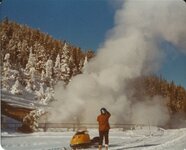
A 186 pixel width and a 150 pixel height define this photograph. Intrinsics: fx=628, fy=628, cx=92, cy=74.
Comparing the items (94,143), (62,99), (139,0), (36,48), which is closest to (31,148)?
(94,143)

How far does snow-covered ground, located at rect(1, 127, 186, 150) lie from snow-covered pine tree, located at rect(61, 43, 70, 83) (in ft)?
6.26

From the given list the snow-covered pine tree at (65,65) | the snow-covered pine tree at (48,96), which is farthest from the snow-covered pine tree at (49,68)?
the snow-covered pine tree at (48,96)

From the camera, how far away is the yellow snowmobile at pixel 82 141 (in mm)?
18250

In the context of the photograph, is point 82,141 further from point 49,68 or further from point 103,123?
point 49,68

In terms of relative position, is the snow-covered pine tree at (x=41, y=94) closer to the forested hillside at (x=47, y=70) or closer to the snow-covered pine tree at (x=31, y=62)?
the forested hillside at (x=47, y=70)

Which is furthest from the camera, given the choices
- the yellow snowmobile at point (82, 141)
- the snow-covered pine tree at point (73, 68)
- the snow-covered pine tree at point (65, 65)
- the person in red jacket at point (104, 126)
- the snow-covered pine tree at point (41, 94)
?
the snow-covered pine tree at point (73, 68)

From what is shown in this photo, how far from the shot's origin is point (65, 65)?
21.3 meters

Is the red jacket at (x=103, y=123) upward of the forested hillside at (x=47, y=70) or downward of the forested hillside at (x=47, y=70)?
downward

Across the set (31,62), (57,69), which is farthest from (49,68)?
(31,62)

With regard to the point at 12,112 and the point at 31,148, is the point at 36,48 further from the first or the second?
the point at 31,148

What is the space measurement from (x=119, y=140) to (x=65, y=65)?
3.34 m

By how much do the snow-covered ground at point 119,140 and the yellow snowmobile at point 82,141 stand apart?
230 mm

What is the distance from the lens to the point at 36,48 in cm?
2480

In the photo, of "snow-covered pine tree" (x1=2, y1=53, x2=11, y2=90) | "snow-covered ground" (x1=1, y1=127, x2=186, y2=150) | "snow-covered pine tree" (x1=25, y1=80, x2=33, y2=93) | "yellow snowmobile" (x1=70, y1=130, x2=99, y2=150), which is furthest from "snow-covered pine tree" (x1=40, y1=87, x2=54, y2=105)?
"yellow snowmobile" (x1=70, y1=130, x2=99, y2=150)
